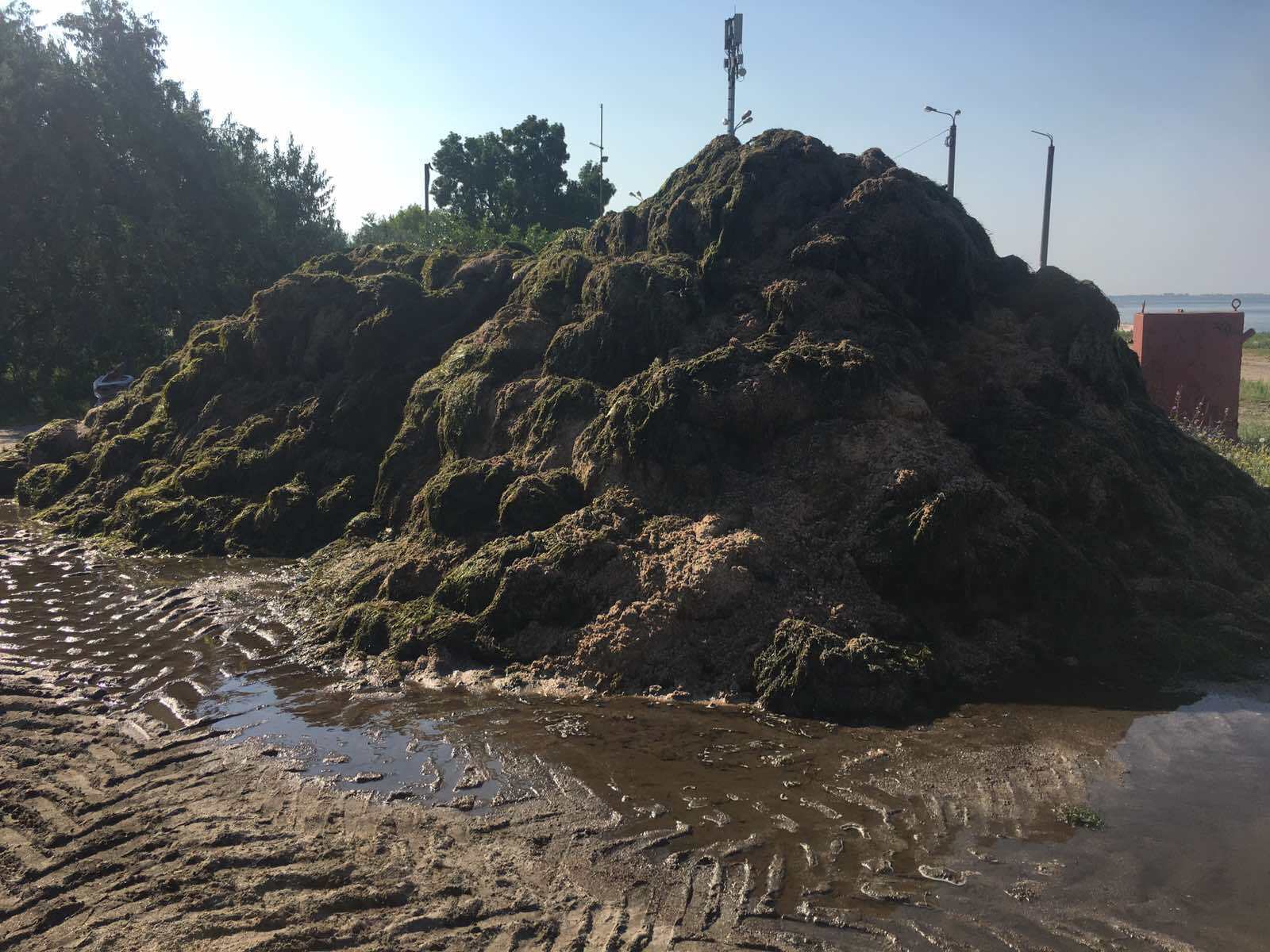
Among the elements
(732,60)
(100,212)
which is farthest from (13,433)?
(732,60)

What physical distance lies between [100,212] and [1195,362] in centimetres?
2111

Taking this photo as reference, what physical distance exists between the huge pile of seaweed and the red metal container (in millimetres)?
5904

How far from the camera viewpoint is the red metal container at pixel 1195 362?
1349 cm

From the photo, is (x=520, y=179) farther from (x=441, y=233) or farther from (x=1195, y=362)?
(x=1195, y=362)

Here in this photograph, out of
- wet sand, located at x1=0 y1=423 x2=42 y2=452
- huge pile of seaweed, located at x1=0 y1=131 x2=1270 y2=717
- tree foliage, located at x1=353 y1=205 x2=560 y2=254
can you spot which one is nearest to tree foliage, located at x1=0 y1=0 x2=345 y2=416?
wet sand, located at x1=0 y1=423 x2=42 y2=452

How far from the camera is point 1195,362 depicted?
13.6 meters

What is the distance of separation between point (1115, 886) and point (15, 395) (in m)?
22.9

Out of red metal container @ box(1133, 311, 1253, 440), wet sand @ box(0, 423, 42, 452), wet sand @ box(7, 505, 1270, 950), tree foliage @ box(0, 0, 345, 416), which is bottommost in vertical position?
wet sand @ box(7, 505, 1270, 950)

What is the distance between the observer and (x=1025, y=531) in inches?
248

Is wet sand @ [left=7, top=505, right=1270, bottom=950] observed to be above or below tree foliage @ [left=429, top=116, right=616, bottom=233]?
below

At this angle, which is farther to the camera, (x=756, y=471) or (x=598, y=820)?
(x=756, y=471)

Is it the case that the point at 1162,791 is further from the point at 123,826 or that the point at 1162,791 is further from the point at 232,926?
the point at 123,826

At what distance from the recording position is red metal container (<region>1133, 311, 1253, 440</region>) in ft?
44.3

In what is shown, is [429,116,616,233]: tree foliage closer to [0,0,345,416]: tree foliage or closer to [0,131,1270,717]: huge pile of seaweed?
[0,0,345,416]: tree foliage
